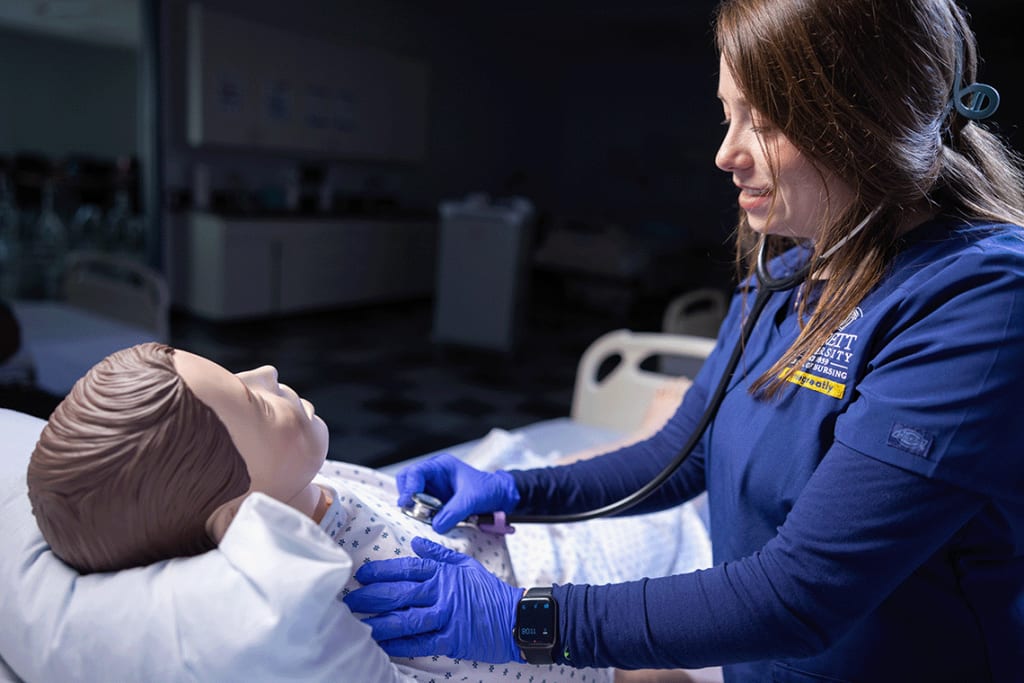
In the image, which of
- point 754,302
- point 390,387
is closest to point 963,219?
point 754,302

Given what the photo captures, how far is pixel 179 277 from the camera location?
5.08 m

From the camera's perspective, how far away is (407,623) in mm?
737

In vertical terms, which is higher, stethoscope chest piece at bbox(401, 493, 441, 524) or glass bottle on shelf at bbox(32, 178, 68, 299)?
stethoscope chest piece at bbox(401, 493, 441, 524)

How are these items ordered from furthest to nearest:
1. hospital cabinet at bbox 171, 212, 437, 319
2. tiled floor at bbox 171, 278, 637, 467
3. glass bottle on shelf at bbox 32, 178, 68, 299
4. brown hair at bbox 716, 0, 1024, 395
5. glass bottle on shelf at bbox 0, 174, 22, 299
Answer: hospital cabinet at bbox 171, 212, 437, 319 < glass bottle on shelf at bbox 32, 178, 68, 299 < glass bottle on shelf at bbox 0, 174, 22, 299 < tiled floor at bbox 171, 278, 637, 467 < brown hair at bbox 716, 0, 1024, 395

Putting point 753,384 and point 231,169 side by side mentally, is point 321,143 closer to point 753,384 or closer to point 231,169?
point 231,169

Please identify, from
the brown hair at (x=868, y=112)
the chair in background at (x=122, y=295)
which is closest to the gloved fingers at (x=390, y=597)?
the brown hair at (x=868, y=112)

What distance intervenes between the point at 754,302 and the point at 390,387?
3166 millimetres

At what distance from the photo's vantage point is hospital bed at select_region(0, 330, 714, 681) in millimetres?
595

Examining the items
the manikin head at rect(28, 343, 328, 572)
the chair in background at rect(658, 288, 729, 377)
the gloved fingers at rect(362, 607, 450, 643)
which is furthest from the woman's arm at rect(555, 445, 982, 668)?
the chair in background at rect(658, 288, 729, 377)

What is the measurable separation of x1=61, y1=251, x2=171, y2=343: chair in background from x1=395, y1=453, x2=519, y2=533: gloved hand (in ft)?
5.37

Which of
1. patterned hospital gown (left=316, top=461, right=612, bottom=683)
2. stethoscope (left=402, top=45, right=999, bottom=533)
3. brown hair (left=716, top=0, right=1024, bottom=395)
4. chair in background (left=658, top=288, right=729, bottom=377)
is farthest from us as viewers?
chair in background (left=658, top=288, right=729, bottom=377)

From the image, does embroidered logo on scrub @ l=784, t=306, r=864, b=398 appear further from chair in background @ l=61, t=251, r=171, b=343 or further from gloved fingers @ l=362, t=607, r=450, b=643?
chair in background @ l=61, t=251, r=171, b=343

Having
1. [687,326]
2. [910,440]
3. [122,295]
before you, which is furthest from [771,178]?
[122,295]

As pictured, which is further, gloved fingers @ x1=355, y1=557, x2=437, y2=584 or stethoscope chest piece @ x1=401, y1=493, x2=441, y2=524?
stethoscope chest piece @ x1=401, y1=493, x2=441, y2=524
